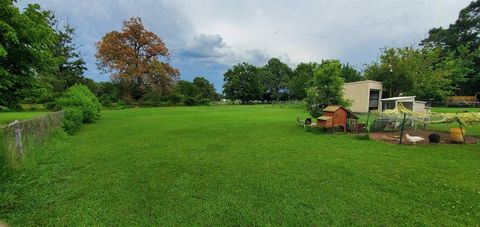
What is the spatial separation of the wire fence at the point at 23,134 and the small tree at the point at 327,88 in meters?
13.1

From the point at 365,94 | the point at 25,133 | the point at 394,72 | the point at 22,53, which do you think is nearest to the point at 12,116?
the point at 22,53

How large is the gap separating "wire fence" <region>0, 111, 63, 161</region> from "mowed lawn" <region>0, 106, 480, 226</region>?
399mm

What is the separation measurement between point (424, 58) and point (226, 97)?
4699 centimetres

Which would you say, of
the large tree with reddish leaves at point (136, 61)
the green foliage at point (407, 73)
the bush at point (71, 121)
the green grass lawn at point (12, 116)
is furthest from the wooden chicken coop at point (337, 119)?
the large tree with reddish leaves at point (136, 61)

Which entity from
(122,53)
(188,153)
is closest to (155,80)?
(122,53)

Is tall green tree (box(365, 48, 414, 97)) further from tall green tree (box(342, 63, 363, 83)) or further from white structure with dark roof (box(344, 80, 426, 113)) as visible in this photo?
tall green tree (box(342, 63, 363, 83))

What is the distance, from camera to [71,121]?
12547 millimetres

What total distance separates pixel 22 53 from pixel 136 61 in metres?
31.2

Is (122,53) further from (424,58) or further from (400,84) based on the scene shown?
(424,58)

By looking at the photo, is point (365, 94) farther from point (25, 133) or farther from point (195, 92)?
point (195, 92)

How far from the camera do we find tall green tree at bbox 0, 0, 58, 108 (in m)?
8.90

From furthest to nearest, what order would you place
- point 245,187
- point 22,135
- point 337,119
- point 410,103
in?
point 410,103 → point 337,119 → point 22,135 → point 245,187

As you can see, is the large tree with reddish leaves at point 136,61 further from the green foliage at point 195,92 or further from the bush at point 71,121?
the bush at point 71,121

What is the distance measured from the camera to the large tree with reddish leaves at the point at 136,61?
1469 inches
